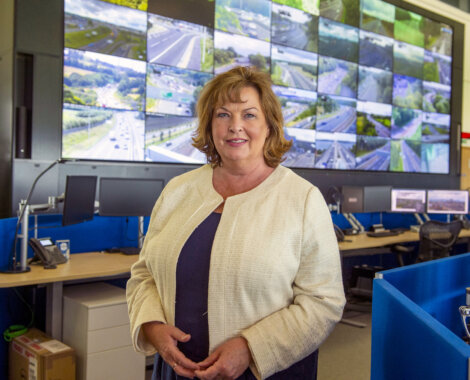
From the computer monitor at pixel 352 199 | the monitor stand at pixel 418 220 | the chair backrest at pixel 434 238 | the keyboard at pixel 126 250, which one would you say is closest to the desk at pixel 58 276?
the keyboard at pixel 126 250

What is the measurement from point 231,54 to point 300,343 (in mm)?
4022

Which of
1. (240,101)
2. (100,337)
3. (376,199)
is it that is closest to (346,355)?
(100,337)

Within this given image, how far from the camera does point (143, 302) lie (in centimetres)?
133

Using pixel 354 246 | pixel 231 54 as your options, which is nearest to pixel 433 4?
pixel 231 54

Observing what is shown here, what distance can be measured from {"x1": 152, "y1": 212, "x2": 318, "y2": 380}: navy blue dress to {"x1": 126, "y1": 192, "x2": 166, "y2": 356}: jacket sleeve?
0.08 meters

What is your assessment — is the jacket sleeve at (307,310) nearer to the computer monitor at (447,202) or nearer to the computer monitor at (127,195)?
the computer monitor at (127,195)

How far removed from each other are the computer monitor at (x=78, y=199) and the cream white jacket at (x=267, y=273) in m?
2.03

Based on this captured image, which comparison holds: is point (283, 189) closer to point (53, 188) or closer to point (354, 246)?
point (53, 188)

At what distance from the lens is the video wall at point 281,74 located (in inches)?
153

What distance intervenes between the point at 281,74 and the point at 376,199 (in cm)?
187

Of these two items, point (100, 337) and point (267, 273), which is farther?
point (100, 337)

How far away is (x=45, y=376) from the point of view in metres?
2.65

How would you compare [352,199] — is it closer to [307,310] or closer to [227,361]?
[307,310]

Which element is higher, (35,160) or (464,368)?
(35,160)
